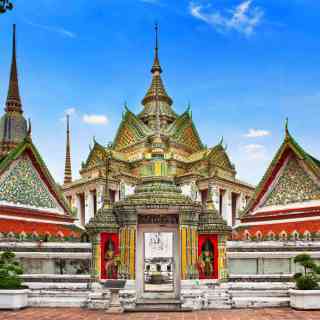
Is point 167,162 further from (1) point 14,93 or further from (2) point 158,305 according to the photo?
(2) point 158,305

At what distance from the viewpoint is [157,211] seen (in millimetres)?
13555

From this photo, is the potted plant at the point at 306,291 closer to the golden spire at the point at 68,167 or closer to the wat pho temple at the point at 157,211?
the wat pho temple at the point at 157,211

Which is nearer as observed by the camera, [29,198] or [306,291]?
[306,291]

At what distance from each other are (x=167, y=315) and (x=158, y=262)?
419 inches

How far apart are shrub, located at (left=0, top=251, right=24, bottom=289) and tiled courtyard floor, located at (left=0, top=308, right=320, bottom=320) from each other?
92 cm

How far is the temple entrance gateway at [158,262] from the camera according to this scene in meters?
13.9

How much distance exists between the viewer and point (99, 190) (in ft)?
132

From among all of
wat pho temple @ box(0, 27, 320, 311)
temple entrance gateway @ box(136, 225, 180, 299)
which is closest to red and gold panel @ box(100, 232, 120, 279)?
wat pho temple @ box(0, 27, 320, 311)

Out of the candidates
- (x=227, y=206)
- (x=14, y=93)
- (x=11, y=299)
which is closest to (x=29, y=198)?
(x=11, y=299)

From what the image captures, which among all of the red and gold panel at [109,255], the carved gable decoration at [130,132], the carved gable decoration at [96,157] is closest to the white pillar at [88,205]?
the carved gable decoration at [96,157]

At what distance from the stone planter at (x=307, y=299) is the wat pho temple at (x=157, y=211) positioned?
1.71m

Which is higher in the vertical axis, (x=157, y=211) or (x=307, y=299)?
(x=157, y=211)

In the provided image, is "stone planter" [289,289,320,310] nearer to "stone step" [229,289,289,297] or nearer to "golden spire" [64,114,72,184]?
"stone step" [229,289,289,297]

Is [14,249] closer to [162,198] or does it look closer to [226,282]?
[162,198]
